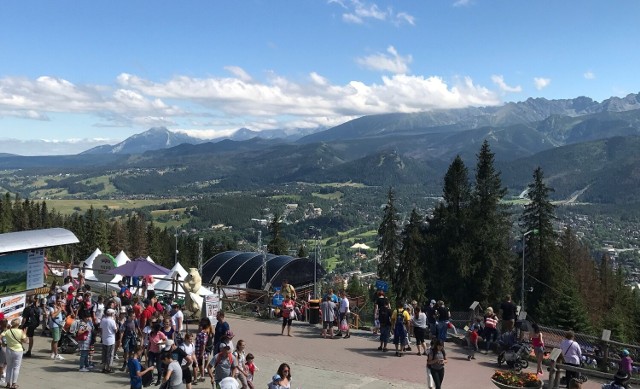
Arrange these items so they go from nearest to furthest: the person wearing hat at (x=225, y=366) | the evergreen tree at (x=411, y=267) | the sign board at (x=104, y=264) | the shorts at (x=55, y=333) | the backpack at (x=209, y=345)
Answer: the person wearing hat at (x=225, y=366), the backpack at (x=209, y=345), the shorts at (x=55, y=333), the sign board at (x=104, y=264), the evergreen tree at (x=411, y=267)

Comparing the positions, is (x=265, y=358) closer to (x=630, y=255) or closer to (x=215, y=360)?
(x=215, y=360)

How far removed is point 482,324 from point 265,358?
687 cm

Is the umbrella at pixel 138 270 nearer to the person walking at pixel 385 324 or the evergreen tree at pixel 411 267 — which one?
the person walking at pixel 385 324

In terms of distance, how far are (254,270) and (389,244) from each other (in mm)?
15708

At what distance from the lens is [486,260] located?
3934cm

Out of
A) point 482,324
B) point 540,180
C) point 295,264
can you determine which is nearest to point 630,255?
point 540,180

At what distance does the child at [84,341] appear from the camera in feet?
47.2

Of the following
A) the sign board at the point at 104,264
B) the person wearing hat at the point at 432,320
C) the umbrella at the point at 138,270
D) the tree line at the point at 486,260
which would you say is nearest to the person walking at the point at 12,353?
the umbrella at the point at 138,270

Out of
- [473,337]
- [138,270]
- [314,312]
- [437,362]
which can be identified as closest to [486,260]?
[314,312]

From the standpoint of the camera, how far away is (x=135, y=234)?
88.2 meters

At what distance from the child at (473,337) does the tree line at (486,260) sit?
20883 mm

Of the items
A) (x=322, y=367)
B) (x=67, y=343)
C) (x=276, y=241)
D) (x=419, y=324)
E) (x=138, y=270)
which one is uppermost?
(x=138, y=270)

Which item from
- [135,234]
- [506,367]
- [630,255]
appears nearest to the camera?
[506,367]

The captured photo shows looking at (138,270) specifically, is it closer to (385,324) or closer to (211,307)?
(211,307)
